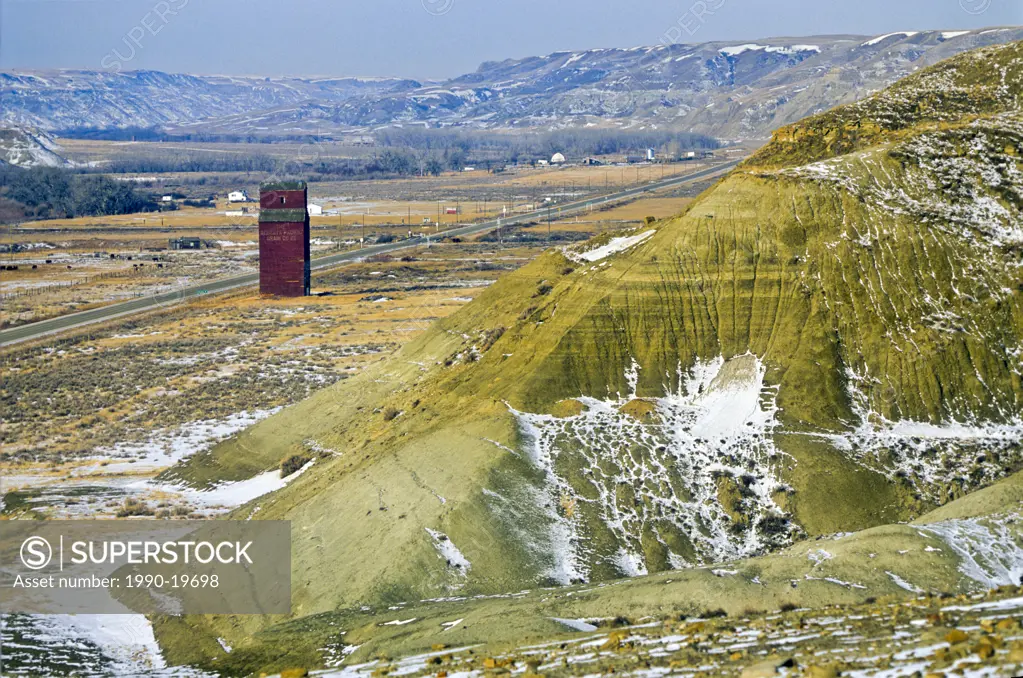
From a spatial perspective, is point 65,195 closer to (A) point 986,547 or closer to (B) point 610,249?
(B) point 610,249

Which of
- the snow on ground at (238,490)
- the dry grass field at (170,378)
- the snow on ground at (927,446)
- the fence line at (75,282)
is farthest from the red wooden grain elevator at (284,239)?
the snow on ground at (927,446)

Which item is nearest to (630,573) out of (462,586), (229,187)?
(462,586)

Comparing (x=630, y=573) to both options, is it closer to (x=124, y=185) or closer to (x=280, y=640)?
(x=280, y=640)

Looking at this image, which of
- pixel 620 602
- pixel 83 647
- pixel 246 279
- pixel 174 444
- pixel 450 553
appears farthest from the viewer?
pixel 246 279

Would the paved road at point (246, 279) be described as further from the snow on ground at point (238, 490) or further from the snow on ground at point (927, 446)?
the snow on ground at point (927, 446)

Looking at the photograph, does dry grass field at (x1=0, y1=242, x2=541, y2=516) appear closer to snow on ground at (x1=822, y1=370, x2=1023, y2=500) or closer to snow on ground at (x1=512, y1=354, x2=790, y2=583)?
snow on ground at (x1=512, y1=354, x2=790, y2=583)

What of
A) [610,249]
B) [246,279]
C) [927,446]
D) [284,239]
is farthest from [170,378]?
[246,279]
